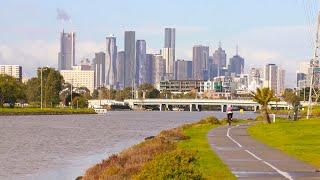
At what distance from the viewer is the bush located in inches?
683

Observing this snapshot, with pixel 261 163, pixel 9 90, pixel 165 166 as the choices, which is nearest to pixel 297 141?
pixel 261 163

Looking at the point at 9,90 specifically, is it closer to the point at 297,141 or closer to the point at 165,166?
the point at 297,141

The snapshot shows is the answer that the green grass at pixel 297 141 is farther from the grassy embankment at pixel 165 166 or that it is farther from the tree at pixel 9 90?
the tree at pixel 9 90

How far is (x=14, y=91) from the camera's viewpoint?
620ft

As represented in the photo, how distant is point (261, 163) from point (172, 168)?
41.2ft

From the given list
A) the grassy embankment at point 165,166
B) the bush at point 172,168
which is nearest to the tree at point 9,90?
the grassy embankment at point 165,166

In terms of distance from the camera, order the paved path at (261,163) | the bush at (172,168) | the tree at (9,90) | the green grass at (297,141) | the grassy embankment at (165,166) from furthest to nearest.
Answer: the tree at (9,90)
the green grass at (297,141)
the paved path at (261,163)
the grassy embankment at (165,166)
the bush at (172,168)

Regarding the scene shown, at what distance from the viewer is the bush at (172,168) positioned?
17359mm

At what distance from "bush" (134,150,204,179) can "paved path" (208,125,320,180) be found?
20.5 feet

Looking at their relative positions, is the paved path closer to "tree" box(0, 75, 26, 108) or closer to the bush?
the bush

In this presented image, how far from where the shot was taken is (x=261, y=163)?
2948 centimetres

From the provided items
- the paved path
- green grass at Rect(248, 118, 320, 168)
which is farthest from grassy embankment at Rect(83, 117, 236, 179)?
green grass at Rect(248, 118, 320, 168)

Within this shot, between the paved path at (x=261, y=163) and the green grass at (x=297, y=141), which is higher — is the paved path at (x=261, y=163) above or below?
below

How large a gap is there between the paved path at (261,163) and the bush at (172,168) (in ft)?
20.5
